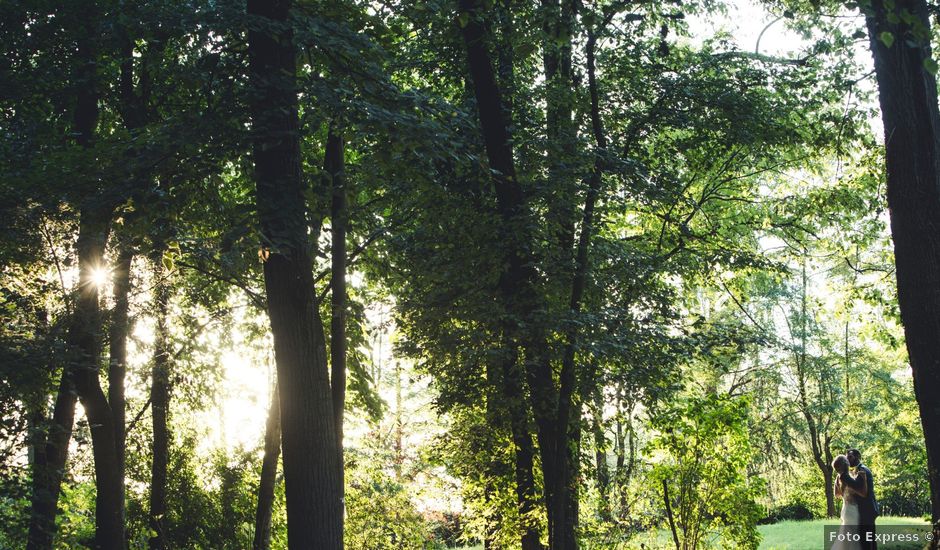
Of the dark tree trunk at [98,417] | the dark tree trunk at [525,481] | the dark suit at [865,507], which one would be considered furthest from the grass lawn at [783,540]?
the dark tree trunk at [98,417]

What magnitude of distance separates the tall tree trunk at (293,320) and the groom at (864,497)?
304 inches

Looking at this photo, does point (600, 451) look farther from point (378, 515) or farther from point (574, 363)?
point (378, 515)

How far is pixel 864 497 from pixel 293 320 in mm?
8672

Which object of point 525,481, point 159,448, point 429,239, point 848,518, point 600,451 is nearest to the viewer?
point 429,239

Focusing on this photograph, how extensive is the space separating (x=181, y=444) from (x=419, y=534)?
498 cm

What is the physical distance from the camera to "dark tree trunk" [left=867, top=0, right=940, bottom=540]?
495 centimetres

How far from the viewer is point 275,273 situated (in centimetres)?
627

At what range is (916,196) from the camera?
5090 mm

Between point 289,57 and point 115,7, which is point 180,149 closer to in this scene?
point 289,57

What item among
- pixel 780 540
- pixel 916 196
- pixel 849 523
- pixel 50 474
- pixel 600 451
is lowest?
pixel 780 540

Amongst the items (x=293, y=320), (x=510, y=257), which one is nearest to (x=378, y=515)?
(x=510, y=257)

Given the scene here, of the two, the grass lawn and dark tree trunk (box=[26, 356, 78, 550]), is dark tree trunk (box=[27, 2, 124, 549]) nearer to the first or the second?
dark tree trunk (box=[26, 356, 78, 550])

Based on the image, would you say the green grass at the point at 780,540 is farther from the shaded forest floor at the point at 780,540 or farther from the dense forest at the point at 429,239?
the dense forest at the point at 429,239

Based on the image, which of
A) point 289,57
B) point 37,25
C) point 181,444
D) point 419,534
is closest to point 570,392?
point 289,57
